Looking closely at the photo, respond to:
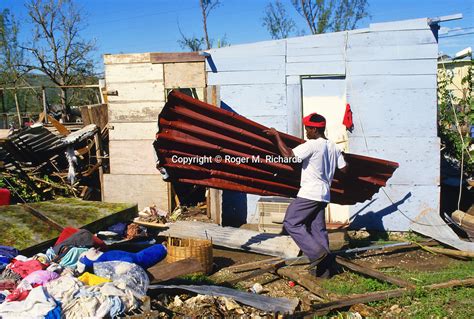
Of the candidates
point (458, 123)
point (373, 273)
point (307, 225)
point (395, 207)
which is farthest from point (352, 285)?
point (458, 123)

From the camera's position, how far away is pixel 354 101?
855 centimetres

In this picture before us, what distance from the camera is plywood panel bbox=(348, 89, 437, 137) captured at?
8.34 meters

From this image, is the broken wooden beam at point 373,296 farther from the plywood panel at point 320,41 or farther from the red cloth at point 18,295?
the plywood panel at point 320,41

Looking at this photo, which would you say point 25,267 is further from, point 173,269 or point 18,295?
point 173,269

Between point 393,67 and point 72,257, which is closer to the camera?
point 72,257

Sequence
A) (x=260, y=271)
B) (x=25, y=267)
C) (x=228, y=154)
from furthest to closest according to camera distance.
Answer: (x=228, y=154), (x=260, y=271), (x=25, y=267)

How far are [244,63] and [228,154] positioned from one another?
9.99 ft

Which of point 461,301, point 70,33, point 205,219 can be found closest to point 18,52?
point 70,33

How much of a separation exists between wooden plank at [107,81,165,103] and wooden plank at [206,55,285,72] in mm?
1265

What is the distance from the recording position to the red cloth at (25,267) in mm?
5168

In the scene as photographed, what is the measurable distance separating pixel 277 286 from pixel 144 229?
3.30 metres

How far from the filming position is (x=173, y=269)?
5.79 meters

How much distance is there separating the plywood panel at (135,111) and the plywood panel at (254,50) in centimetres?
175

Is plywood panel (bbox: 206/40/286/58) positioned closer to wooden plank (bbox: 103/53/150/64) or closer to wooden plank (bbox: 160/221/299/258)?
wooden plank (bbox: 103/53/150/64)
